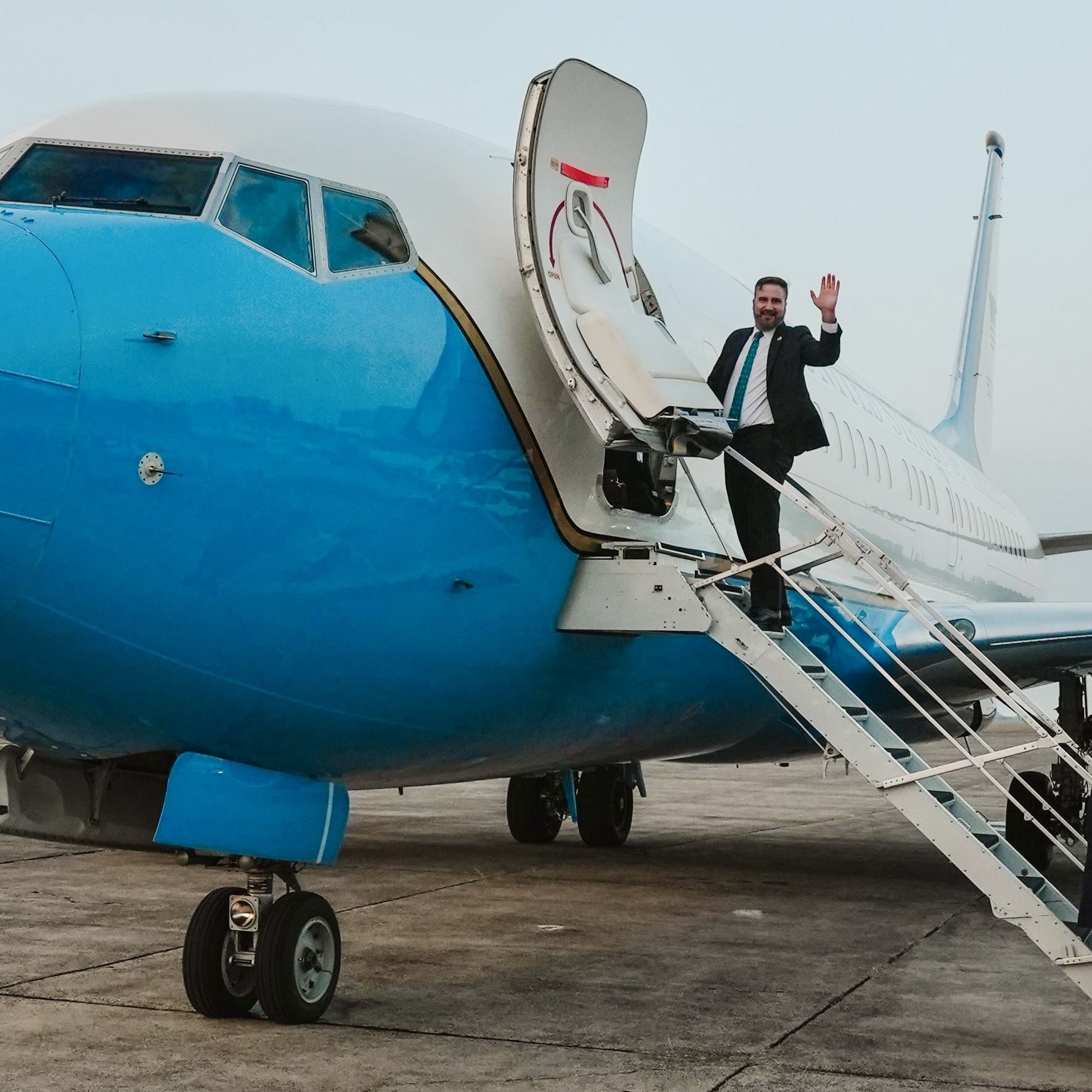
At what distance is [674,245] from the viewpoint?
9.41 m

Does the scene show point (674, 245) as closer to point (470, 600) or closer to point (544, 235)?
point (544, 235)

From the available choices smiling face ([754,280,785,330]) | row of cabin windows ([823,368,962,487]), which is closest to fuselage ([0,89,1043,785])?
smiling face ([754,280,785,330])

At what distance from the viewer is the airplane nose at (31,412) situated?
15.9 ft

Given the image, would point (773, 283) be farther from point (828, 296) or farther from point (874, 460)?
point (874, 460)

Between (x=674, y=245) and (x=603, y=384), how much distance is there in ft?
11.5

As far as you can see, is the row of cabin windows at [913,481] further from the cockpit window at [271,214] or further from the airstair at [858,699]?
the cockpit window at [271,214]

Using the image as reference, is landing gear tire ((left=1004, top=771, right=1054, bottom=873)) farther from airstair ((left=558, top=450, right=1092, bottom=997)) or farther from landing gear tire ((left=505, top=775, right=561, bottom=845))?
airstair ((left=558, top=450, right=1092, bottom=997))

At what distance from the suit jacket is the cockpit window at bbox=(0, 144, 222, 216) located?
2678 millimetres

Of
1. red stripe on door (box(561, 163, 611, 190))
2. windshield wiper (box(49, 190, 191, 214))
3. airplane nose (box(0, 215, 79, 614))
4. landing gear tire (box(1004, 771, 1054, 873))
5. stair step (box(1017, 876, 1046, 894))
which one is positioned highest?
red stripe on door (box(561, 163, 611, 190))

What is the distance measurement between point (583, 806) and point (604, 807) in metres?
0.21

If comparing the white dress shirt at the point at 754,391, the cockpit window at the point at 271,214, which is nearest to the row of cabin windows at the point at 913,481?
the white dress shirt at the point at 754,391

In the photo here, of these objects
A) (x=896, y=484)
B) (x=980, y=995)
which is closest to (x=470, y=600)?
(x=980, y=995)

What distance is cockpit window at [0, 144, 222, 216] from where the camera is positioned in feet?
18.8

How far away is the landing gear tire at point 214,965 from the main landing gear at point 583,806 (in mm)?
7664
